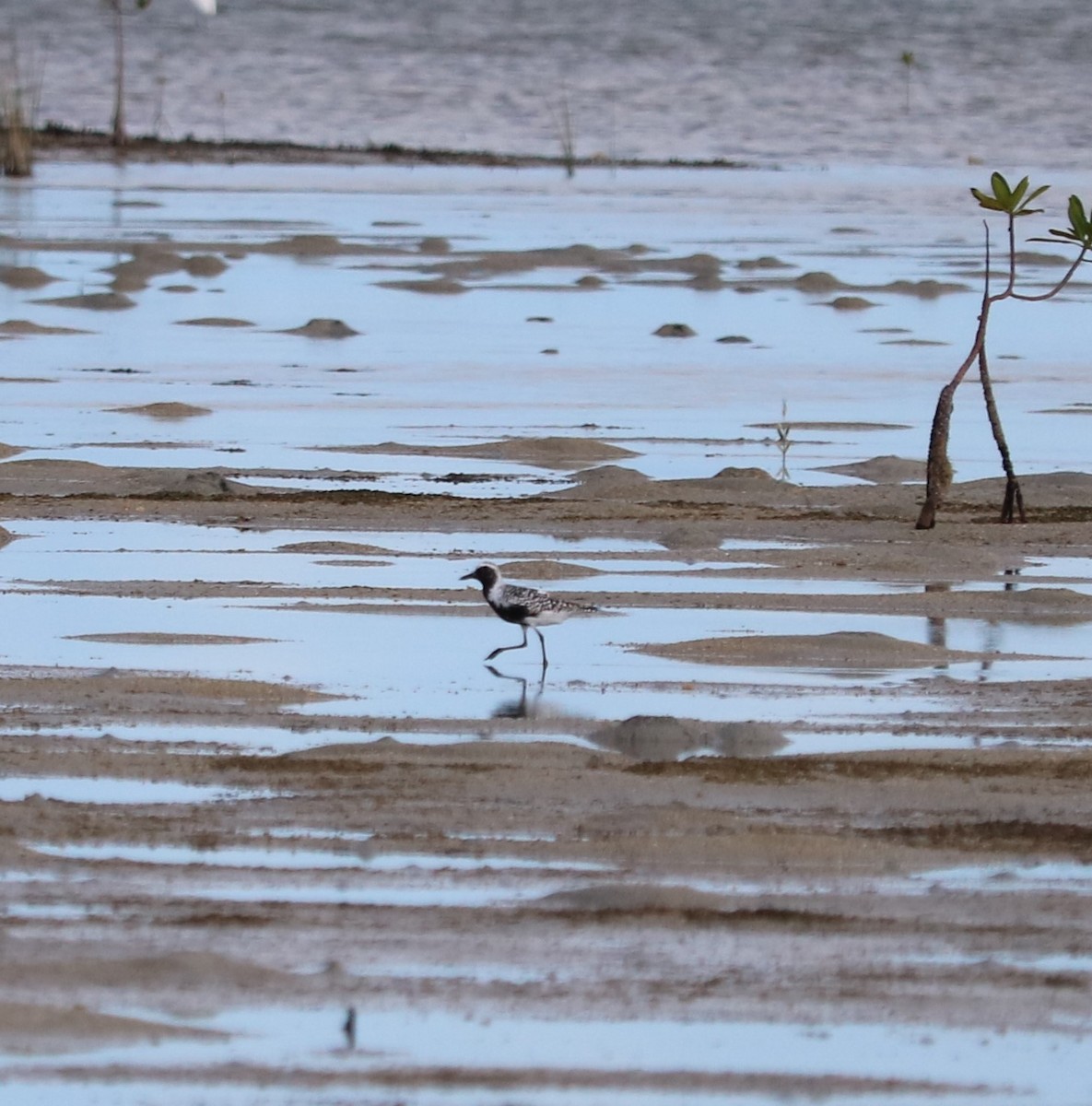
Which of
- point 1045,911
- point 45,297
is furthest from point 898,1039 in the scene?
point 45,297

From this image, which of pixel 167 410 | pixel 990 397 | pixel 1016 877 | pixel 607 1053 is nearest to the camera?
pixel 607 1053

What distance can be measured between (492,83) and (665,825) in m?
59.2

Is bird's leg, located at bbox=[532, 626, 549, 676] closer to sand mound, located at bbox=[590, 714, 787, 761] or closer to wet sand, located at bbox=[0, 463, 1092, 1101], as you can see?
wet sand, located at bbox=[0, 463, 1092, 1101]

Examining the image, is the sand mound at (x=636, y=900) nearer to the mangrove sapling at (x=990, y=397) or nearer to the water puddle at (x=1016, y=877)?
the water puddle at (x=1016, y=877)

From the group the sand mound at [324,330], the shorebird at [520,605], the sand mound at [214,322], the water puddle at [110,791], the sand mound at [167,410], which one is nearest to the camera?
the water puddle at [110,791]

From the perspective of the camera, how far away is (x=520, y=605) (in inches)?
403

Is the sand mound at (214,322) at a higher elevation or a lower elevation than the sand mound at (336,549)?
lower

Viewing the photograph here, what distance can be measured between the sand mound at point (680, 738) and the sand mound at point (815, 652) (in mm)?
1362

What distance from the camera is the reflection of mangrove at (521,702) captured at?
9273mm

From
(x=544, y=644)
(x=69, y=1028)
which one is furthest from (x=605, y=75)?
(x=69, y=1028)

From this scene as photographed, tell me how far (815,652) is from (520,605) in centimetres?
121

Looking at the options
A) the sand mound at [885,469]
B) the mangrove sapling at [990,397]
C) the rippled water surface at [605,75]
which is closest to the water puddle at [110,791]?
the mangrove sapling at [990,397]

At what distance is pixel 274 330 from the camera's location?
2388 cm

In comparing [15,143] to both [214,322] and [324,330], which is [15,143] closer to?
[214,322]
